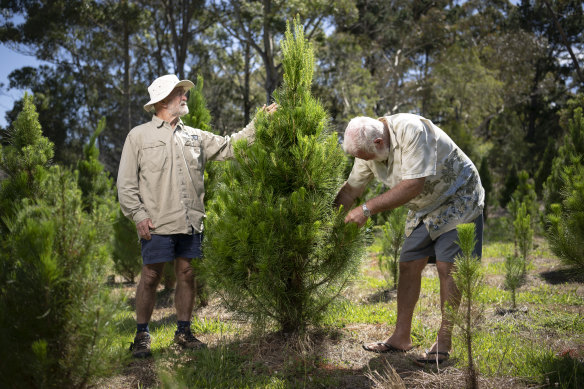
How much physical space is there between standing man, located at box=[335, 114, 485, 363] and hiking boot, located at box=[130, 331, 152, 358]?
5.89 feet

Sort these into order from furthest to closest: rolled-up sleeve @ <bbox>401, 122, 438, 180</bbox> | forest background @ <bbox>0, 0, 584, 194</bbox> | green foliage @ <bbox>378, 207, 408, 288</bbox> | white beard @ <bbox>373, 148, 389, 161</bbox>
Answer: forest background @ <bbox>0, 0, 584, 194</bbox>
green foliage @ <bbox>378, 207, 408, 288</bbox>
white beard @ <bbox>373, 148, 389, 161</bbox>
rolled-up sleeve @ <bbox>401, 122, 438, 180</bbox>

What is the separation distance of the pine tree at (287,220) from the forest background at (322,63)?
16.7 meters

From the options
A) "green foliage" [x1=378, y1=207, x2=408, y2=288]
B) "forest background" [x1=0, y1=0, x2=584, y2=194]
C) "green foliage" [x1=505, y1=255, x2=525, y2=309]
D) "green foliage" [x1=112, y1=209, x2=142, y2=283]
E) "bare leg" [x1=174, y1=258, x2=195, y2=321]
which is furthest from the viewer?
"forest background" [x1=0, y1=0, x2=584, y2=194]

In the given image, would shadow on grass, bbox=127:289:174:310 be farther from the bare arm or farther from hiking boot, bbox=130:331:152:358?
the bare arm

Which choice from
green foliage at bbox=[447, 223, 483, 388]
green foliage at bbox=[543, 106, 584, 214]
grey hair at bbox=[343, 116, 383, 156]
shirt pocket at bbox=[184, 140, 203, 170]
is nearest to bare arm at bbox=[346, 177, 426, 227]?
grey hair at bbox=[343, 116, 383, 156]

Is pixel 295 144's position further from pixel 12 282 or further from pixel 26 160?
pixel 26 160

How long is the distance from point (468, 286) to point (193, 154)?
8.33ft

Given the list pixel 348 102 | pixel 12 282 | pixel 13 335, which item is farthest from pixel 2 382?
pixel 348 102

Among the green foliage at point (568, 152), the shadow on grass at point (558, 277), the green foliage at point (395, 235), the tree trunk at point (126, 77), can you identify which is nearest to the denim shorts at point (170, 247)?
the green foliage at point (395, 235)

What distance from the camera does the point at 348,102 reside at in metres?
22.0

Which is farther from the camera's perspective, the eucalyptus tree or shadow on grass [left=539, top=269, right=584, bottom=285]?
the eucalyptus tree

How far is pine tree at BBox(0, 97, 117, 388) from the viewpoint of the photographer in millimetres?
2111

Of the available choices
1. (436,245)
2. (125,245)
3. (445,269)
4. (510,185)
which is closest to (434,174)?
(436,245)

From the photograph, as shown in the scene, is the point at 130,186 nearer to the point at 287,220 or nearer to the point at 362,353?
the point at 287,220
